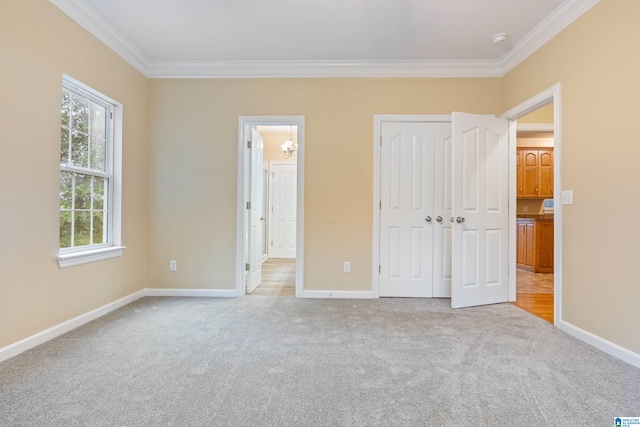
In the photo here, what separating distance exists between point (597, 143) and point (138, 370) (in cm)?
349

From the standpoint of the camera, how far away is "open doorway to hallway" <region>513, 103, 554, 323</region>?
4207 millimetres

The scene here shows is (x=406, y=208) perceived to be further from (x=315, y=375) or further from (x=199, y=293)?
(x=199, y=293)

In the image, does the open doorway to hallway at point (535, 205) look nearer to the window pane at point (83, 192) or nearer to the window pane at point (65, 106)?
the window pane at point (83, 192)

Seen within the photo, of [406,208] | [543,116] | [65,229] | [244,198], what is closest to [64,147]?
[65,229]

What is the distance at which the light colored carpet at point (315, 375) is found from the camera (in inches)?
55.4

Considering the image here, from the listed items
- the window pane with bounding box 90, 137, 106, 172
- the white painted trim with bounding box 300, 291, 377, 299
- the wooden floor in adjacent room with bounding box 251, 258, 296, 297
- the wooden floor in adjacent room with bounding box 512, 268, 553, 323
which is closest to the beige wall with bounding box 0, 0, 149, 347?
the window pane with bounding box 90, 137, 106, 172

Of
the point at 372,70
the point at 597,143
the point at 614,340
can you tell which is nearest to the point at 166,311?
the point at 372,70

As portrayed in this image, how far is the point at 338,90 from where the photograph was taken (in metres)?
3.44

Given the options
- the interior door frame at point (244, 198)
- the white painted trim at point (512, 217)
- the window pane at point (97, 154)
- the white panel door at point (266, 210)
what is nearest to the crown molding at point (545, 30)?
the white painted trim at point (512, 217)

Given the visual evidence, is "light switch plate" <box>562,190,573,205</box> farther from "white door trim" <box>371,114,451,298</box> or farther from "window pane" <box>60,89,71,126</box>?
"window pane" <box>60,89,71,126</box>

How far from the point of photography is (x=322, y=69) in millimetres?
3371

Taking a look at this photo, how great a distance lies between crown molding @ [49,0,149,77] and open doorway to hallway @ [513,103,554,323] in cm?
484

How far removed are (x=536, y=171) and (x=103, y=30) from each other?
266 inches

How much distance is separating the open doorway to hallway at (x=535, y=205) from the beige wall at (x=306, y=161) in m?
1.46
